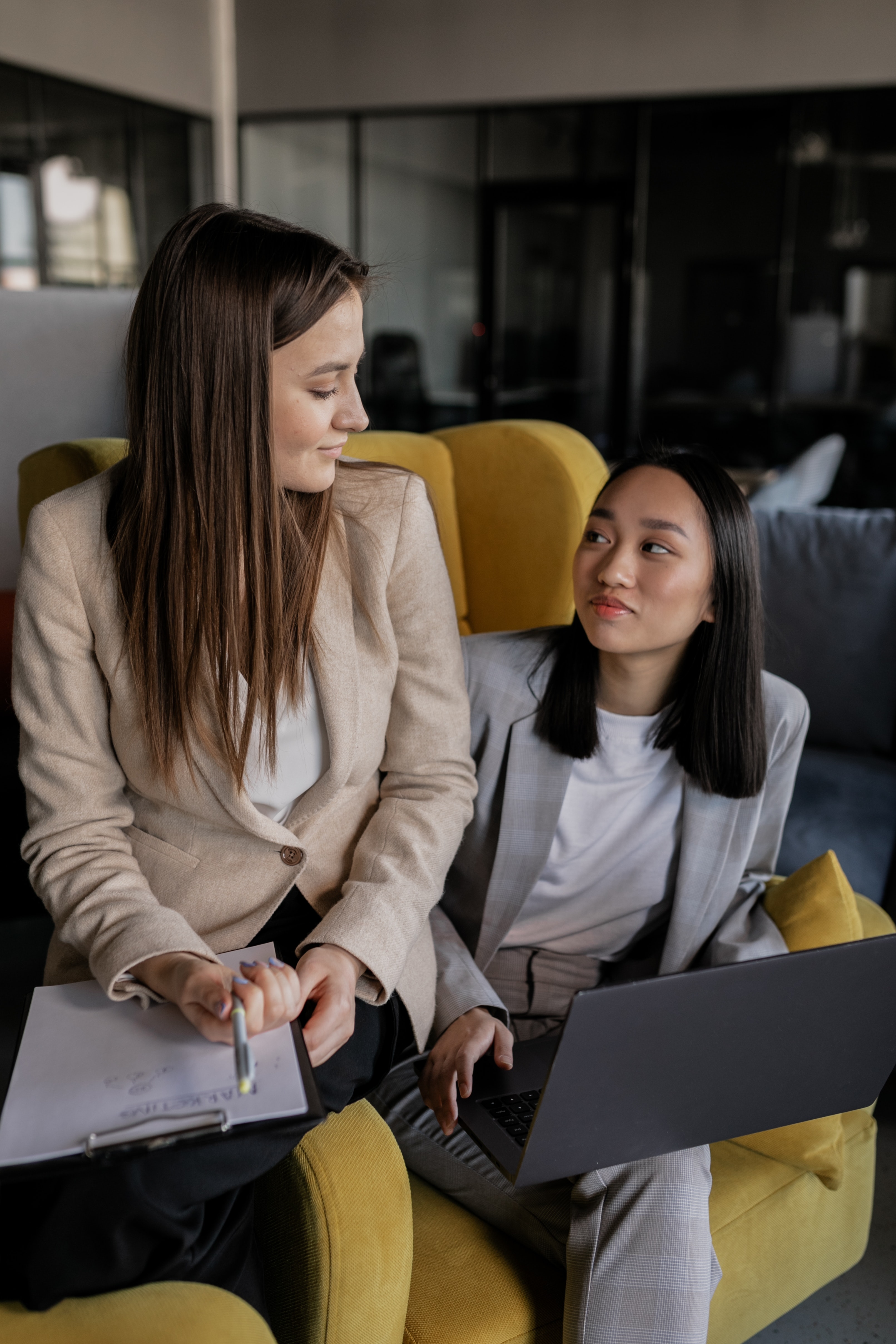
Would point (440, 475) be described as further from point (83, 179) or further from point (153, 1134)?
point (83, 179)

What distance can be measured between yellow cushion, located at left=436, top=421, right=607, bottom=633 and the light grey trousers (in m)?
0.91

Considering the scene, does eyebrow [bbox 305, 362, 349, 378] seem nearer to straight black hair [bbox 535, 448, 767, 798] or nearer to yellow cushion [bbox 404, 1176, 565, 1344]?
straight black hair [bbox 535, 448, 767, 798]

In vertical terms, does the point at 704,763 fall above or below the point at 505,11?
below

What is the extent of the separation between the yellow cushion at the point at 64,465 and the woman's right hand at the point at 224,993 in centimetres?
65

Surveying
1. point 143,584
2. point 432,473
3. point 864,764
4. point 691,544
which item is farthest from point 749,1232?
point 864,764

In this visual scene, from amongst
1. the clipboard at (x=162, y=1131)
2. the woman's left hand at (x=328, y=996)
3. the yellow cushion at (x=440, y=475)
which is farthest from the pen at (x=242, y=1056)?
the yellow cushion at (x=440, y=475)

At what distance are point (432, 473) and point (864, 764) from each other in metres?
1.27

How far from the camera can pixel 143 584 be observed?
1147mm

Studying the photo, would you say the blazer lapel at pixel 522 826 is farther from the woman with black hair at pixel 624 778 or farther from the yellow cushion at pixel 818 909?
the yellow cushion at pixel 818 909

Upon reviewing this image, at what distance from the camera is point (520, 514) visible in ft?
6.22

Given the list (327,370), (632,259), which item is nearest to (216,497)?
(327,370)

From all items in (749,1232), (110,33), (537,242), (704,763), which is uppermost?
(110,33)

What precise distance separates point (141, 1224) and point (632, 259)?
20.9 ft

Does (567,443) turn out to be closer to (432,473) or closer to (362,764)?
(432,473)
